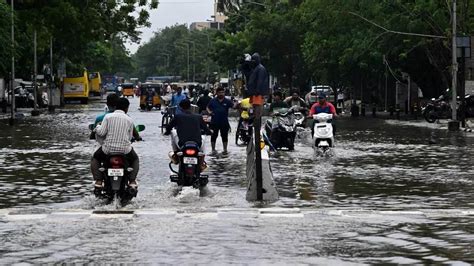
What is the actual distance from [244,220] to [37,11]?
38.6m

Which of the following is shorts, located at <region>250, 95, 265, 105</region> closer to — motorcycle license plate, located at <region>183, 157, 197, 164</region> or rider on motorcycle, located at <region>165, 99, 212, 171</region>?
motorcycle license plate, located at <region>183, 157, 197, 164</region>

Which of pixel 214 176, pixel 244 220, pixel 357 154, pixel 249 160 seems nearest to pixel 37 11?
pixel 357 154

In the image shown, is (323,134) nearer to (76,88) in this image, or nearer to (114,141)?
(114,141)

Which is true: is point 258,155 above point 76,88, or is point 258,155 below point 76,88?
below

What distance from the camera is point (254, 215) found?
45.2ft

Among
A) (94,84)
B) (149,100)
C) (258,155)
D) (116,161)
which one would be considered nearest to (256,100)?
(258,155)

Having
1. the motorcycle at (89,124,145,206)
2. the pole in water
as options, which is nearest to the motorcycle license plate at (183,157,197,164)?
the pole in water

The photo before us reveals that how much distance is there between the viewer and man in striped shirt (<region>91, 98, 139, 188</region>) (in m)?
15.0

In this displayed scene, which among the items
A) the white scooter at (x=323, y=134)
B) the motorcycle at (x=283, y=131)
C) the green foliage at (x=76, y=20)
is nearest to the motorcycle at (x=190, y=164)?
the white scooter at (x=323, y=134)

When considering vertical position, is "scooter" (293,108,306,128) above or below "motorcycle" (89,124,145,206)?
above

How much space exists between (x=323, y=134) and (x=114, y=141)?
38.5 ft

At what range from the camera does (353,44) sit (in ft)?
185

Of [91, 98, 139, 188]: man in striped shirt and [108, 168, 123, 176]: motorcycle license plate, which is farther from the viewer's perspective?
[91, 98, 139, 188]: man in striped shirt

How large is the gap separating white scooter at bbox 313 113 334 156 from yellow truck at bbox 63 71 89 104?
227 ft
